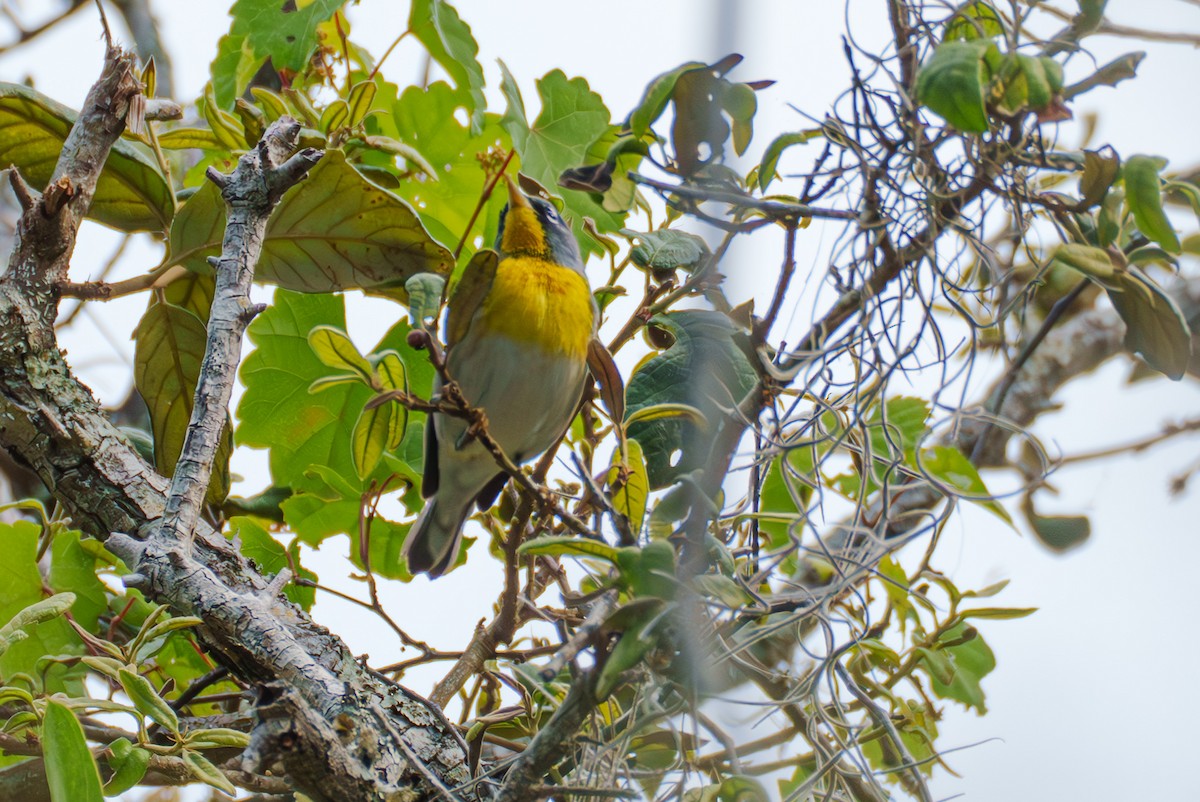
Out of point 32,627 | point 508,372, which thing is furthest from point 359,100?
point 32,627

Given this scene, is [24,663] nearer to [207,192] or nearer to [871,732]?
[207,192]

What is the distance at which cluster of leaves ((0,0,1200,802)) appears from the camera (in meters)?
0.75

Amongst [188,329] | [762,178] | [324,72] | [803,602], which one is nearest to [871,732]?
[803,602]

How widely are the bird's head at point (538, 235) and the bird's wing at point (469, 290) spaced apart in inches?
15.2

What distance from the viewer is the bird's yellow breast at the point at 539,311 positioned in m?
1.35

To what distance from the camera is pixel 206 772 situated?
889mm

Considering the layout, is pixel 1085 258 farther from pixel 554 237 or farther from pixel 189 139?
pixel 189 139

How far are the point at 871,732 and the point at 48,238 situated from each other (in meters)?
0.97

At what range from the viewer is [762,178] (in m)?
0.82

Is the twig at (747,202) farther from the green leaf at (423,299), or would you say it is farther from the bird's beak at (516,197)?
the bird's beak at (516,197)

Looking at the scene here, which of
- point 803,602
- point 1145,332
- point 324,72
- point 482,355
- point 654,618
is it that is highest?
point 324,72

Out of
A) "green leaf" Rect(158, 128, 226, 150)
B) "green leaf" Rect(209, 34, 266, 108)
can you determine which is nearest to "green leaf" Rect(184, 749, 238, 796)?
"green leaf" Rect(158, 128, 226, 150)

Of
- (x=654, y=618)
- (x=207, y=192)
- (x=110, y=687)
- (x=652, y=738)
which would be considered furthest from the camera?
(x=110, y=687)

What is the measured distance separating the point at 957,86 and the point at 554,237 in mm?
865
